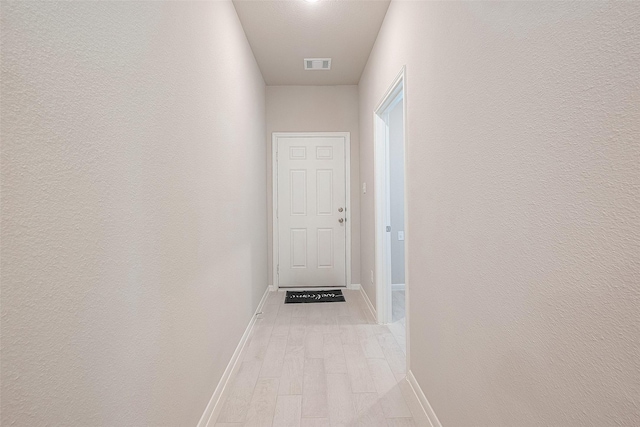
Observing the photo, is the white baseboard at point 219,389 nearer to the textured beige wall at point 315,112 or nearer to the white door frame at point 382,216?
the white door frame at point 382,216

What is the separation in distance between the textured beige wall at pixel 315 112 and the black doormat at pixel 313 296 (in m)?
0.98

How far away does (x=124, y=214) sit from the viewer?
96 centimetres

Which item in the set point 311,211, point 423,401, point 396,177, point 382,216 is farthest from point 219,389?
point 396,177

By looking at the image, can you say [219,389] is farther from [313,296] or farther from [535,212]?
[313,296]

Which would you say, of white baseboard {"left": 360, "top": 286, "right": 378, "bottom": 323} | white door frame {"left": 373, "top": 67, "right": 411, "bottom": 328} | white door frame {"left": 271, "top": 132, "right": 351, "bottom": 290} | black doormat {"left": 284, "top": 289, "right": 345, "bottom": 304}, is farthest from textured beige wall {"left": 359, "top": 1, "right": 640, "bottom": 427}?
white door frame {"left": 271, "top": 132, "right": 351, "bottom": 290}

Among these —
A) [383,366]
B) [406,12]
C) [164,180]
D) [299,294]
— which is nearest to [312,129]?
[299,294]

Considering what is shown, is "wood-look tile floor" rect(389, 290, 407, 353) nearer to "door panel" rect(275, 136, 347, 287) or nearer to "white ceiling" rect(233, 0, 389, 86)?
"door panel" rect(275, 136, 347, 287)

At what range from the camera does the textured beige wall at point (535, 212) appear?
2.15ft

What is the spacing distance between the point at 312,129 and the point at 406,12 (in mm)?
2295

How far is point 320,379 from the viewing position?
7.04ft

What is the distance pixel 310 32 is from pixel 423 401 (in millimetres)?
2804

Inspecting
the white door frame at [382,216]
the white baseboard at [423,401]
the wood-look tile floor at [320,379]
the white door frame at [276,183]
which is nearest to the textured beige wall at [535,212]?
the white baseboard at [423,401]

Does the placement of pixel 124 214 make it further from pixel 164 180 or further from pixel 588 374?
pixel 588 374

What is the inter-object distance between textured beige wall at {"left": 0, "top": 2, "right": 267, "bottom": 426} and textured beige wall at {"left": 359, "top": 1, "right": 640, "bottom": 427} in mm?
1100
